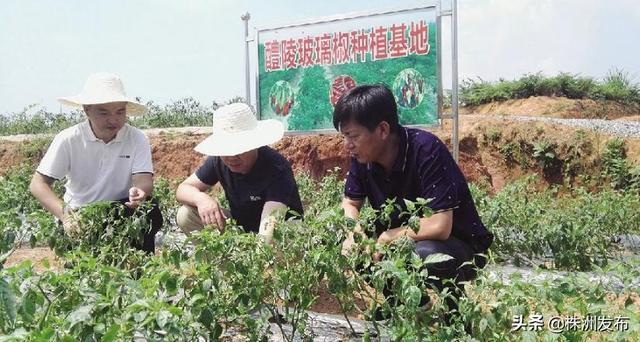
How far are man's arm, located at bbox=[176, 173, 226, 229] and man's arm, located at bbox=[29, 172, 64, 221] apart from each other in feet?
1.83

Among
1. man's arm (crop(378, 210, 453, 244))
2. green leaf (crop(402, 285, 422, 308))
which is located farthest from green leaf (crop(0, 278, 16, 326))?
man's arm (crop(378, 210, 453, 244))

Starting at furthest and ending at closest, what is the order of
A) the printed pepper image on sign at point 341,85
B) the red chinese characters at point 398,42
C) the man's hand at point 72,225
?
the printed pepper image on sign at point 341,85
the red chinese characters at point 398,42
the man's hand at point 72,225

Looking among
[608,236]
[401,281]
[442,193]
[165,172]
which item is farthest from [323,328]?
[165,172]

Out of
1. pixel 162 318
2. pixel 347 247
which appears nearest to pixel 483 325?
pixel 347 247

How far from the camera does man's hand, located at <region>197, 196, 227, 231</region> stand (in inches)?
116

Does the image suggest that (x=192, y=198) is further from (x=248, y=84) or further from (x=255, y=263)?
(x=248, y=84)

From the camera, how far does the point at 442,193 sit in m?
2.41

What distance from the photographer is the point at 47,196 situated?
3209mm

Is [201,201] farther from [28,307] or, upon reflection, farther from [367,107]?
[28,307]

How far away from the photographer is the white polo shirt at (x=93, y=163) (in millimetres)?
3354

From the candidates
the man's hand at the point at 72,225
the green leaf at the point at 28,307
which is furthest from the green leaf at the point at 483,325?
the man's hand at the point at 72,225

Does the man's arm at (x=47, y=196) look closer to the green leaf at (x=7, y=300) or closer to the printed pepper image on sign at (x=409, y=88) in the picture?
the green leaf at (x=7, y=300)

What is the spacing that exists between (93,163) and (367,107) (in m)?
1.69

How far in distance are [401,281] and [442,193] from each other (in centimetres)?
71
